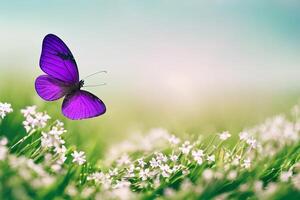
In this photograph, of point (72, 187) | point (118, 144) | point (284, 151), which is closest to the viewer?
point (72, 187)

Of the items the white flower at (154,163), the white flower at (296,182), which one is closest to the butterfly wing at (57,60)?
the white flower at (154,163)

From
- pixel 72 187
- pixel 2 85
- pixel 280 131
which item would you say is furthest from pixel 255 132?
pixel 2 85

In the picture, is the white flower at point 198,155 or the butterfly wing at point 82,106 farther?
the butterfly wing at point 82,106

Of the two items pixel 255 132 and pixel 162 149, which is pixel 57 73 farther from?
pixel 255 132

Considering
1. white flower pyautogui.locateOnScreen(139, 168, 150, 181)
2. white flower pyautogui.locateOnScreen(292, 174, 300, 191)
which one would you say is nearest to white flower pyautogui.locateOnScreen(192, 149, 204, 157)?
white flower pyautogui.locateOnScreen(139, 168, 150, 181)

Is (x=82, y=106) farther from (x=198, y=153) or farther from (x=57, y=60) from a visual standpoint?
(x=198, y=153)

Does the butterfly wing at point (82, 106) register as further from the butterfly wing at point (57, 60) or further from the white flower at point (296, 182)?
the white flower at point (296, 182)

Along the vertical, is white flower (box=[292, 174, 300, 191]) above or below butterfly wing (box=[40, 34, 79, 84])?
below

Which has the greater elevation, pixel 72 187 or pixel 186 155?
pixel 186 155

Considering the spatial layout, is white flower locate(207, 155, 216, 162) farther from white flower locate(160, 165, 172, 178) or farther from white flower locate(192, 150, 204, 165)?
white flower locate(160, 165, 172, 178)
